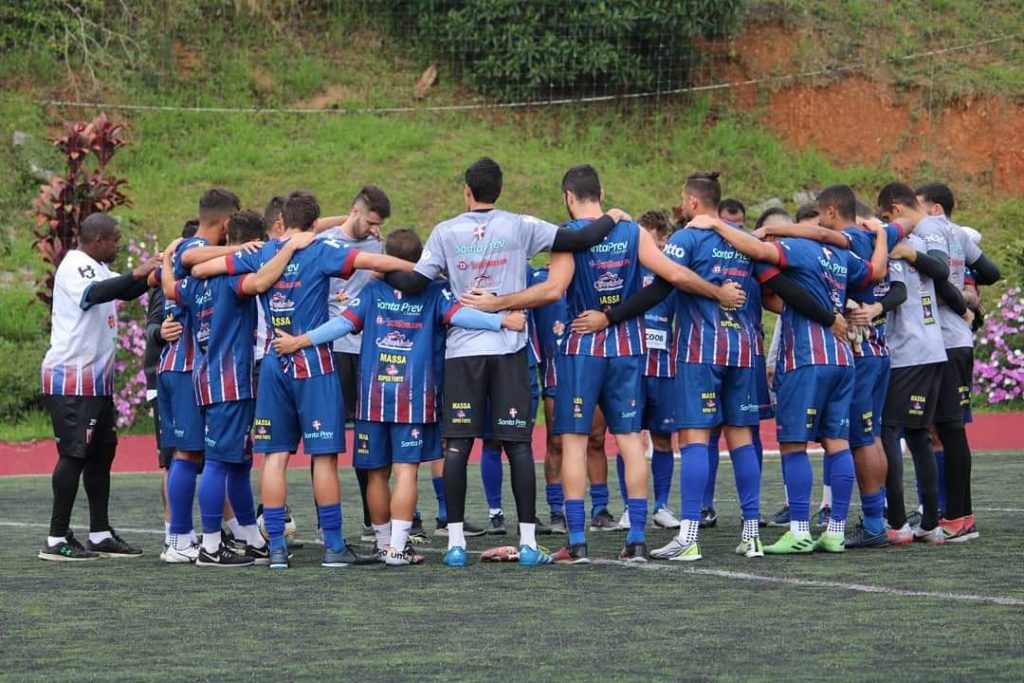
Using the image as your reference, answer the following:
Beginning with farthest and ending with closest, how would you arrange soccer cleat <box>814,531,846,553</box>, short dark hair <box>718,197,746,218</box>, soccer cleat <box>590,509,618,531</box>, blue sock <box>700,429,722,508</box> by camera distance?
short dark hair <box>718,197,746,218</box> < soccer cleat <box>590,509,618,531</box> < blue sock <box>700,429,722,508</box> < soccer cleat <box>814,531,846,553</box>

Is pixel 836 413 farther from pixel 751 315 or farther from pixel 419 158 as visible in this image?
pixel 419 158

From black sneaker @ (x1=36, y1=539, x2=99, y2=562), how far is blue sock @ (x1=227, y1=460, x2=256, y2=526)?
3.01 feet

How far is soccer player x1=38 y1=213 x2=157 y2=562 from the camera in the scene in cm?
998

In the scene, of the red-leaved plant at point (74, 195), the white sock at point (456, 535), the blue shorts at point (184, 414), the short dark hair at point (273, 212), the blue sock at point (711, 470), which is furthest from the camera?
A: the red-leaved plant at point (74, 195)

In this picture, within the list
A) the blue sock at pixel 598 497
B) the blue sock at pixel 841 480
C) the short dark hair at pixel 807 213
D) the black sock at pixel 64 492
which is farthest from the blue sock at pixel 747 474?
the black sock at pixel 64 492

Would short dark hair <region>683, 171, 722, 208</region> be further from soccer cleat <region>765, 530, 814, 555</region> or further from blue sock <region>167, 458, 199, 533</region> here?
blue sock <region>167, 458, 199, 533</region>

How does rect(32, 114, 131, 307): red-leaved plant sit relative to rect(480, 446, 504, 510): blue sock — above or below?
above

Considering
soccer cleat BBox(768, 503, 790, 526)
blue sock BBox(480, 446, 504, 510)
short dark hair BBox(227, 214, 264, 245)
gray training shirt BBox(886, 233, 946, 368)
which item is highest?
short dark hair BBox(227, 214, 264, 245)

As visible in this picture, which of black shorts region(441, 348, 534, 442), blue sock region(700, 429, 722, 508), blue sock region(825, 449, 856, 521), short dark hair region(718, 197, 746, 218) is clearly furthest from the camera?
short dark hair region(718, 197, 746, 218)

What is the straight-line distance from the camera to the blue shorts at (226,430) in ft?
30.8

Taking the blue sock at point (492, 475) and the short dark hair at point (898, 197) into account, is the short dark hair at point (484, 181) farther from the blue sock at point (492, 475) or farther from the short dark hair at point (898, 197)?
the short dark hair at point (898, 197)

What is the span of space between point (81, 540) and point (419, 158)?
16701 mm

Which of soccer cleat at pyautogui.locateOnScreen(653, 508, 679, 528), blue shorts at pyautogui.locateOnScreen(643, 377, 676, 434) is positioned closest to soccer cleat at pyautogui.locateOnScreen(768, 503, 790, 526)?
soccer cleat at pyautogui.locateOnScreen(653, 508, 679, 528)

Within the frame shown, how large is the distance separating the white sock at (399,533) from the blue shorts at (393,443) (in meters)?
0.32
